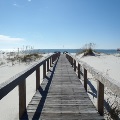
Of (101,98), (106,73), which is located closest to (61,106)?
(101,98)

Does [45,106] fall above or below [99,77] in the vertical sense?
below

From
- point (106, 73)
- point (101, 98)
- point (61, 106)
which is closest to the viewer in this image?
point (101, 98)

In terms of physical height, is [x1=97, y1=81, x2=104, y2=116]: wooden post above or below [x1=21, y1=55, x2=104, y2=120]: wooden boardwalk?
above

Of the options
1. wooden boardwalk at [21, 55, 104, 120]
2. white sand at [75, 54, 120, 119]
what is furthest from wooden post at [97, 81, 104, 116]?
white sand at [75, 54, 120, 119]

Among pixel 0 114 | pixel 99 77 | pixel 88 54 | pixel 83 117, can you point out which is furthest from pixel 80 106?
pixel 88 54

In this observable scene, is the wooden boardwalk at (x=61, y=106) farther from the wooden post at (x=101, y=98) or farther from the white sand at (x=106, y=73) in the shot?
the white sand at (x=106, y=73)

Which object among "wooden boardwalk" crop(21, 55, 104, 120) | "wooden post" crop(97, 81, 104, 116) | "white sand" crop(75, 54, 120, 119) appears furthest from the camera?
"white sand" crop(75, 54, 120, 119)

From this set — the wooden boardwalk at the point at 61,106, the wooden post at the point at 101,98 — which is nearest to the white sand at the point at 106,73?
the wooden post at the point at 101,98

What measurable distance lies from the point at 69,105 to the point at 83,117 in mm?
876

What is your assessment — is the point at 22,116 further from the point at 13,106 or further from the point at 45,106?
the point at 13,106

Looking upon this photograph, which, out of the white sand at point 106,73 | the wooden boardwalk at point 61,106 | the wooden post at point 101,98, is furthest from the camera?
the white sand at point 106,73

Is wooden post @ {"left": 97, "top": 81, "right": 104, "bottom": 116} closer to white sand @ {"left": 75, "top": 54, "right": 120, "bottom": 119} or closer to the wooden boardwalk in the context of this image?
the wooden boardwalk

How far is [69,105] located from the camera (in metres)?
5.25

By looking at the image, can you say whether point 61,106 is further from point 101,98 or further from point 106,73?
point 106,73
